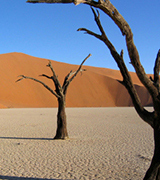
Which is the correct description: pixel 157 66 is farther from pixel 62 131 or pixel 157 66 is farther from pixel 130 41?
pixel 62 131

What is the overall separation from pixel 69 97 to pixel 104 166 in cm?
4994

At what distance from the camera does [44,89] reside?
55469 mm

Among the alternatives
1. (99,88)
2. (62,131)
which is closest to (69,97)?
(99,88)

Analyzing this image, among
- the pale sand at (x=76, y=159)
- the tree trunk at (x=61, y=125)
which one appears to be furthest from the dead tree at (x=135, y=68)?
the tree trunk at (x=61, y=125)

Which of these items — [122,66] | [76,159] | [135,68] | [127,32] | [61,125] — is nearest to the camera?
[127,32]

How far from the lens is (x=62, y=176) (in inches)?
232

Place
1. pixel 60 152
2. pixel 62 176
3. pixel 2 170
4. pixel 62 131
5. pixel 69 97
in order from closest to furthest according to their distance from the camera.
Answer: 1. pixel 62 176
2. pixel 2 170
3. pixel 60 152
4. pixel 62 131
5. pixel 69 97

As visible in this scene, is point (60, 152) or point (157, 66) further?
point (60, 152)

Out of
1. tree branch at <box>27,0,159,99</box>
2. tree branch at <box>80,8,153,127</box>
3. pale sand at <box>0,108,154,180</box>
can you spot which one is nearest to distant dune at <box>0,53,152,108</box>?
Answer: pale sand at <box>0,108,154,180</box>

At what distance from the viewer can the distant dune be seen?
166 feet

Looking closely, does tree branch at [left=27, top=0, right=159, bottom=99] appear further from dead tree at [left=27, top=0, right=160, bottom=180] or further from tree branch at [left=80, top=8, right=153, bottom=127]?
tree branch at [left=80, top=8, right=153, bottom=127]

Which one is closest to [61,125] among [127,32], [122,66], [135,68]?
[122,66]

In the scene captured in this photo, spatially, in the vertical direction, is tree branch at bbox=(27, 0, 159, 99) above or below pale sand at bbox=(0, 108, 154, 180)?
above

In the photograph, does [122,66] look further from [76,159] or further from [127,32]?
[76,159]
